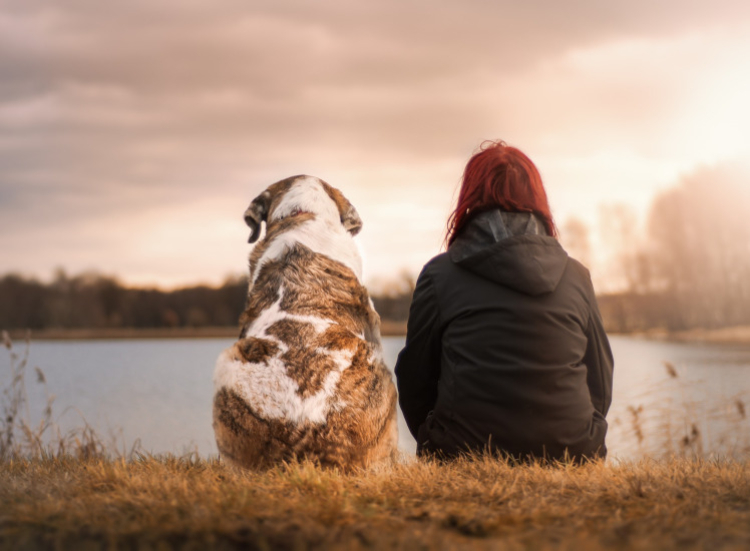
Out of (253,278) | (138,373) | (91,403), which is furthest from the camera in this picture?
(138,373)

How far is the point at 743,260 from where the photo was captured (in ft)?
102

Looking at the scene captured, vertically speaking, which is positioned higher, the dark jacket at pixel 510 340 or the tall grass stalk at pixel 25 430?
the dark jacket at pixel 510 340

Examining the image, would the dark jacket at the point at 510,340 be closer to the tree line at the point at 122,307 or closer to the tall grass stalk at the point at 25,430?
the tall grass stalk at the point at 25,430

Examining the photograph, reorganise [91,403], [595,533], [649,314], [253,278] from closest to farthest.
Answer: [595,533], [253,278], [91,403], [649,314]

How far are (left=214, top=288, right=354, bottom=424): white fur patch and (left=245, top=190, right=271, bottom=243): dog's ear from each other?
161cm

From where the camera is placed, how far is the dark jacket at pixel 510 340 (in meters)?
3.84

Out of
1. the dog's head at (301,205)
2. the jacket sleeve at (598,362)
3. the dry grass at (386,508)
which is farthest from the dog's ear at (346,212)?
the dry grass at (386,508)

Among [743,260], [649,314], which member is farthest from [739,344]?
[743,260]

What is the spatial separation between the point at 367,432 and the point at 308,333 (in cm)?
70

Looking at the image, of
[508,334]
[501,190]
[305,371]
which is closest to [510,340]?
[508,334]

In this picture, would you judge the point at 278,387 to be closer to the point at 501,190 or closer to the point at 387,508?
the point at 387,508

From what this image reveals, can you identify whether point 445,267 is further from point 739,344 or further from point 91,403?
point 739,344

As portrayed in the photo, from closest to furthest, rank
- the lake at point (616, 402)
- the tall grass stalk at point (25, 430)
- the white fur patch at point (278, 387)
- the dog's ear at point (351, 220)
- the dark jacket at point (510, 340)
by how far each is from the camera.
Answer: the white fur patch at point (278, 387) → the dark jacket at point (510, 340) → the dog's ear at point (351, 220) → the tall grass stalk at point (25, 430) → the lake at point (616, 402)

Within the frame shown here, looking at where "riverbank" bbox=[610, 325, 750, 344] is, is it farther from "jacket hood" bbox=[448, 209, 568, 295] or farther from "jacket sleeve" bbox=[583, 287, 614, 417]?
"jacket hood" bbox=[448, 209, 568, 295]
